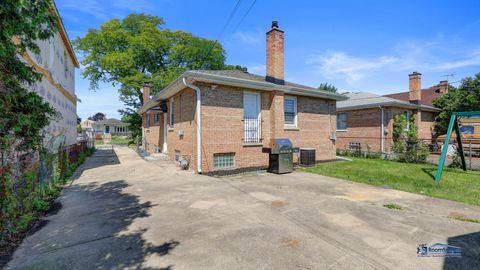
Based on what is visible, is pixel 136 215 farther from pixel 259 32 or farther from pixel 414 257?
pixel 259 32

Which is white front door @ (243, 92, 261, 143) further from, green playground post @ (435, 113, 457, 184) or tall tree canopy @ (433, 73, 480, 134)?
tall tree canopy @ (433, 73, 480, 134)

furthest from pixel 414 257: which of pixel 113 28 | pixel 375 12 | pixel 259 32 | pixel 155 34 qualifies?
pixel 113 28

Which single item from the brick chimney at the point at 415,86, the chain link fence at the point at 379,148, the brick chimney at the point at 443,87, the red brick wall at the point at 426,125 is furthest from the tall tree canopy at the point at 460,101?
the brick chimney at the point at 415,86

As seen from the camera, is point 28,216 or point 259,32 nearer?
point 28,216

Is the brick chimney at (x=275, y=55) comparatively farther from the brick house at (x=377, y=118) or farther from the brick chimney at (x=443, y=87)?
the brick chimney at (x=443, y=87)

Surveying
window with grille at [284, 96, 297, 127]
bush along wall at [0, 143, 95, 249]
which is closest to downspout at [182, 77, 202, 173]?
bush along wall at [0, 143, 95, 249]

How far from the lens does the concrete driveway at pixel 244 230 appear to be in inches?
116

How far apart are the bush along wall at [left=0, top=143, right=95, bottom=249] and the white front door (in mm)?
6675

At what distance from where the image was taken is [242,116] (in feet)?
32.0

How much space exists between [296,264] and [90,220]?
12.6 feet

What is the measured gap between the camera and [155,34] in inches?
1160

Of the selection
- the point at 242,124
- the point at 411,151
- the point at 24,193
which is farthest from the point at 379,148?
the point at 24,193

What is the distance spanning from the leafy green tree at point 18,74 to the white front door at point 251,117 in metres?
7.04

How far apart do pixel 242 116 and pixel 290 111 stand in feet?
10.2
